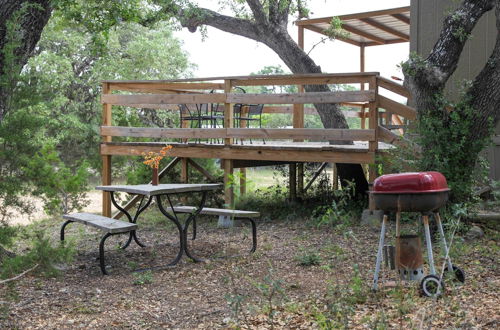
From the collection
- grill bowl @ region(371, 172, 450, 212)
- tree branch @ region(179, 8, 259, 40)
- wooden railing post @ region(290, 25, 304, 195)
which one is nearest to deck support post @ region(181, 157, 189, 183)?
wooden railing post @ region(290, 25, 304, 195)

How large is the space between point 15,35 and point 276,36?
6.70 meters

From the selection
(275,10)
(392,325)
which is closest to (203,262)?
(392,325)

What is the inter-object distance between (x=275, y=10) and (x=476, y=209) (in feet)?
19.7

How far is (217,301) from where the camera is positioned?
511 cm

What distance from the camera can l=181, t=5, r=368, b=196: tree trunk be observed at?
10.9m

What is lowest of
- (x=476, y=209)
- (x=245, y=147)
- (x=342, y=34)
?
(x=476, y=209)

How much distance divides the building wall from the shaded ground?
2.17m

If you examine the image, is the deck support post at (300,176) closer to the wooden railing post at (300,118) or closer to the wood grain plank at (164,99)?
the wooden railing post at (300,118)

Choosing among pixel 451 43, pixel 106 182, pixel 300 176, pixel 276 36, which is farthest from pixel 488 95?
pixel 106 182

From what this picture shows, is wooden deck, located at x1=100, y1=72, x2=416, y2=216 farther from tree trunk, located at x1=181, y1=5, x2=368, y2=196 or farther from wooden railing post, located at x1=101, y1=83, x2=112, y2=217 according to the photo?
tree trunk, located at x1=181, y1=5, x2=368, y2=196

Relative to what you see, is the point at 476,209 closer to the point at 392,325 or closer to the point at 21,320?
the point at 392,325

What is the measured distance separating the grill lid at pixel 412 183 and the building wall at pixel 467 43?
15.6 feet

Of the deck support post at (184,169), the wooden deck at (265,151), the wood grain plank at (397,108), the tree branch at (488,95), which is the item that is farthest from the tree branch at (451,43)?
the deck support post at (184,169)

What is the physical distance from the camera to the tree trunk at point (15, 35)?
17.2 feet
